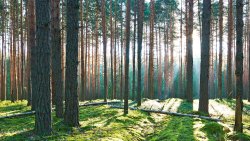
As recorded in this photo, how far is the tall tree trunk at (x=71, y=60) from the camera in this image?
11.4m

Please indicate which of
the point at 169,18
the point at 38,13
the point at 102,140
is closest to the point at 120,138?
the point at 102,140

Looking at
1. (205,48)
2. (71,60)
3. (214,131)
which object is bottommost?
(214,131)

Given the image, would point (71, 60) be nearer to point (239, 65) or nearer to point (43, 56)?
point (43, 56)

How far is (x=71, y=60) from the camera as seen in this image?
11.4 m

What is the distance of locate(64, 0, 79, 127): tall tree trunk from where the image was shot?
11.4 m

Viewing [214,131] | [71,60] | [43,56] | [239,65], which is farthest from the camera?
[71,60]

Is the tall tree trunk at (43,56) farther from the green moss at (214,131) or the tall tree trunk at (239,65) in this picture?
the tall tree trunk at (239,65)

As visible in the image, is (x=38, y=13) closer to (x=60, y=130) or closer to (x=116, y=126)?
(x=60, y=130)

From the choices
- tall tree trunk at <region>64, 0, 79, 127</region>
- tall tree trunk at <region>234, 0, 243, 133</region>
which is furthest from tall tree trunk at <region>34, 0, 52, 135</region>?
tall tree trunk at <region>234, 0, 243, 133</region>

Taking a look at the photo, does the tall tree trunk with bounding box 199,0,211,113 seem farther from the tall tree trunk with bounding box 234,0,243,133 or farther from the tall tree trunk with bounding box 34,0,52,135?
the tall tree trunk with bounding box 34,0,52,135

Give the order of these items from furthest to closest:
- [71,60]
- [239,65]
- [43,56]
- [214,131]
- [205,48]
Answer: [205,48] → [71,60] → [239,65] → [214,131] → [43,56]

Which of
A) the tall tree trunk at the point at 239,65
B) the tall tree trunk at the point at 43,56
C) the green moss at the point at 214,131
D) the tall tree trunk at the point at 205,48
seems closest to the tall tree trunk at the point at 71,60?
the tall tree trunk at the point at 43,56

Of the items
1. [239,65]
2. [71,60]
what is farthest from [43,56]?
[239,65]

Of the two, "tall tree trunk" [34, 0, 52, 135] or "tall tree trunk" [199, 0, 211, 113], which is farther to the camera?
"tall tree trunk" [199, 0, 211, 113]
